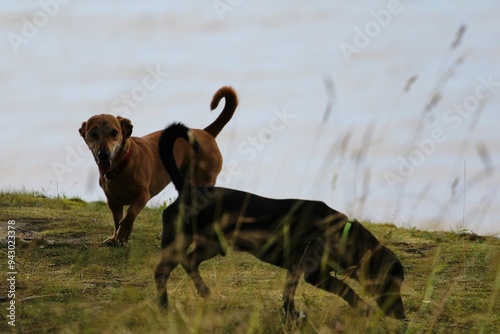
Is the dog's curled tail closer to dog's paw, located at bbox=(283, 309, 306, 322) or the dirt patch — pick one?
the dirt patch

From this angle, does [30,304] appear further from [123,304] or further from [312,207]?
[312,207]

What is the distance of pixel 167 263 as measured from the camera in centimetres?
426

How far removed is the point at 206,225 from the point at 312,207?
1.99 feet

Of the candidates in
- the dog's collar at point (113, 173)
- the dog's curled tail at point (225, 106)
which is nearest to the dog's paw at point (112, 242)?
the dog's collar at point (113, 173)

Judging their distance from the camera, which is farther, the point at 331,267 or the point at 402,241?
the point at 402,241

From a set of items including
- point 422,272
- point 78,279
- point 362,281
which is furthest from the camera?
point 422,272

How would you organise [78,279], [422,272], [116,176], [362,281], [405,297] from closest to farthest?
[362,281], [405,297], [78,279], [422,272], [116,176]

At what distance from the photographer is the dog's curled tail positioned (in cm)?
735

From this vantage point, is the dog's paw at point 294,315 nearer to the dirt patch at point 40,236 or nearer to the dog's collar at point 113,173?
the dirt patch at point 40,236

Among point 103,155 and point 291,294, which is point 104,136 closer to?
point 103,155

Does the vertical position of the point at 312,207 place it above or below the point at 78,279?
above

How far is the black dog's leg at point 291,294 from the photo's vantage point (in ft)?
13.3

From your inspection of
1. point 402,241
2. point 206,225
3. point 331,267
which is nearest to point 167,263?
point 206,225

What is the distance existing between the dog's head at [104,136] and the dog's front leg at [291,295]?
9.03 feet
